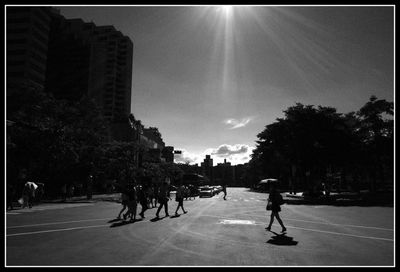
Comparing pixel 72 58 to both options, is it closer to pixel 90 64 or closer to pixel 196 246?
pixel 90 64

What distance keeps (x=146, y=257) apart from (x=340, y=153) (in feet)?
132

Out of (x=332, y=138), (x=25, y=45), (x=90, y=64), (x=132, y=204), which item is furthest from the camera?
(x=90, y=64)

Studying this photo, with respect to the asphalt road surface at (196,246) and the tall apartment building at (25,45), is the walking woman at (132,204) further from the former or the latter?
the tall apartment building at (25,45)

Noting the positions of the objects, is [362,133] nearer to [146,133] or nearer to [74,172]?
[74,172]

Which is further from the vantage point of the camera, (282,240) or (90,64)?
(90,64)

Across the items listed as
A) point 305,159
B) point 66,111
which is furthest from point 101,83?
point 305,159

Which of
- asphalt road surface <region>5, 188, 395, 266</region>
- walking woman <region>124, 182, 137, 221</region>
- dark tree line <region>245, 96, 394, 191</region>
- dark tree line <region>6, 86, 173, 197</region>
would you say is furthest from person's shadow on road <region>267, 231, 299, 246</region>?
dark tree line <region>245, 96, 394, 191</region>

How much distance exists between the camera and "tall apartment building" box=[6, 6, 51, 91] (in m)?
96.0

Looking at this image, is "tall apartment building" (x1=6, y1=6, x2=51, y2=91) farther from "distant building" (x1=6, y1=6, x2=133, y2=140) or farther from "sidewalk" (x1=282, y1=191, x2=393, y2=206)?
"sidewalk" (x1=282, y1=191, x2=393, y2=206)

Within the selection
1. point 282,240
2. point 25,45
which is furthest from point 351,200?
point 25,45

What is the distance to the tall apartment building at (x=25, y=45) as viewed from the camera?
9600cm

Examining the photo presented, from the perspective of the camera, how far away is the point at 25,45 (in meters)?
97.2

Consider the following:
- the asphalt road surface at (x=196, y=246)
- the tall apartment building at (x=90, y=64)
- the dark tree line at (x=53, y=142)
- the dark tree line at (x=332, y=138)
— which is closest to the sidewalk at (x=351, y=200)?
the dark tree line at (x=332, y=138)

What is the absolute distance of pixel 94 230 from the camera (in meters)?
12.3
